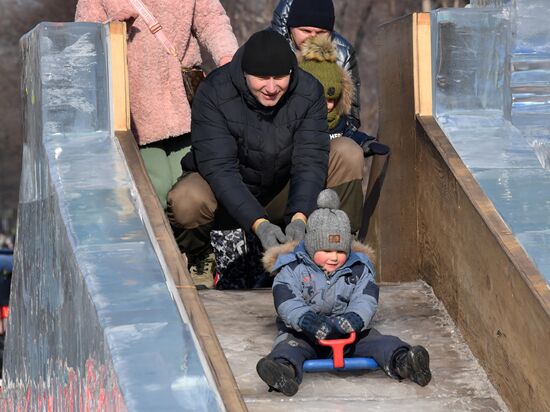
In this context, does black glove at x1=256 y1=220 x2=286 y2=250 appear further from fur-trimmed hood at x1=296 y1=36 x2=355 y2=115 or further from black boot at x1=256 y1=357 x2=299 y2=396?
fur-trimmed hood at x1=296 y1=36 x2=355 y2=115

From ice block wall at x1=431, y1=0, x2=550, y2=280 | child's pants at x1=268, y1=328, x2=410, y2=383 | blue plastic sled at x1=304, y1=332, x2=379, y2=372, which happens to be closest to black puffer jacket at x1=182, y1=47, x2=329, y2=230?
ice block wall at x1=431, y1=0, x2=550, y2=280

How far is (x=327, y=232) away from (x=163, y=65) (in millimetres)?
1585

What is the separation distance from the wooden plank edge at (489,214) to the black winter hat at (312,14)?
652 mm

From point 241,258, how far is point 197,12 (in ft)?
3.93

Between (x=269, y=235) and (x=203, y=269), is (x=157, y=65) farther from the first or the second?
(x=269, y=235)

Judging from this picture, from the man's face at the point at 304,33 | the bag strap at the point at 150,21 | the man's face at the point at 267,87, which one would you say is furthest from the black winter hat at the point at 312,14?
the man's face at the point at 267,87

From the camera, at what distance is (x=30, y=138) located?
746 centimetres

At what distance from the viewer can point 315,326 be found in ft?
20.3

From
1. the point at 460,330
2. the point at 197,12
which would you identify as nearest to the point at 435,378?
the point at 460,330

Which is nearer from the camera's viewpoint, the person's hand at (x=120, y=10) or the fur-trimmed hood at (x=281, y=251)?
the fur-trimmed hood at (x=281, y=251)

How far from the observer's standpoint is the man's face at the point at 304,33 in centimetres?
767

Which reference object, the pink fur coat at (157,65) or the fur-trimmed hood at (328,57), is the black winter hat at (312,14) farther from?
the pink fur coat at (157,65)

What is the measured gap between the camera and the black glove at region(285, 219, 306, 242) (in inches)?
265

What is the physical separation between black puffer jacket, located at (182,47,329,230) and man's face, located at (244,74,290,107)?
0.07 metres
